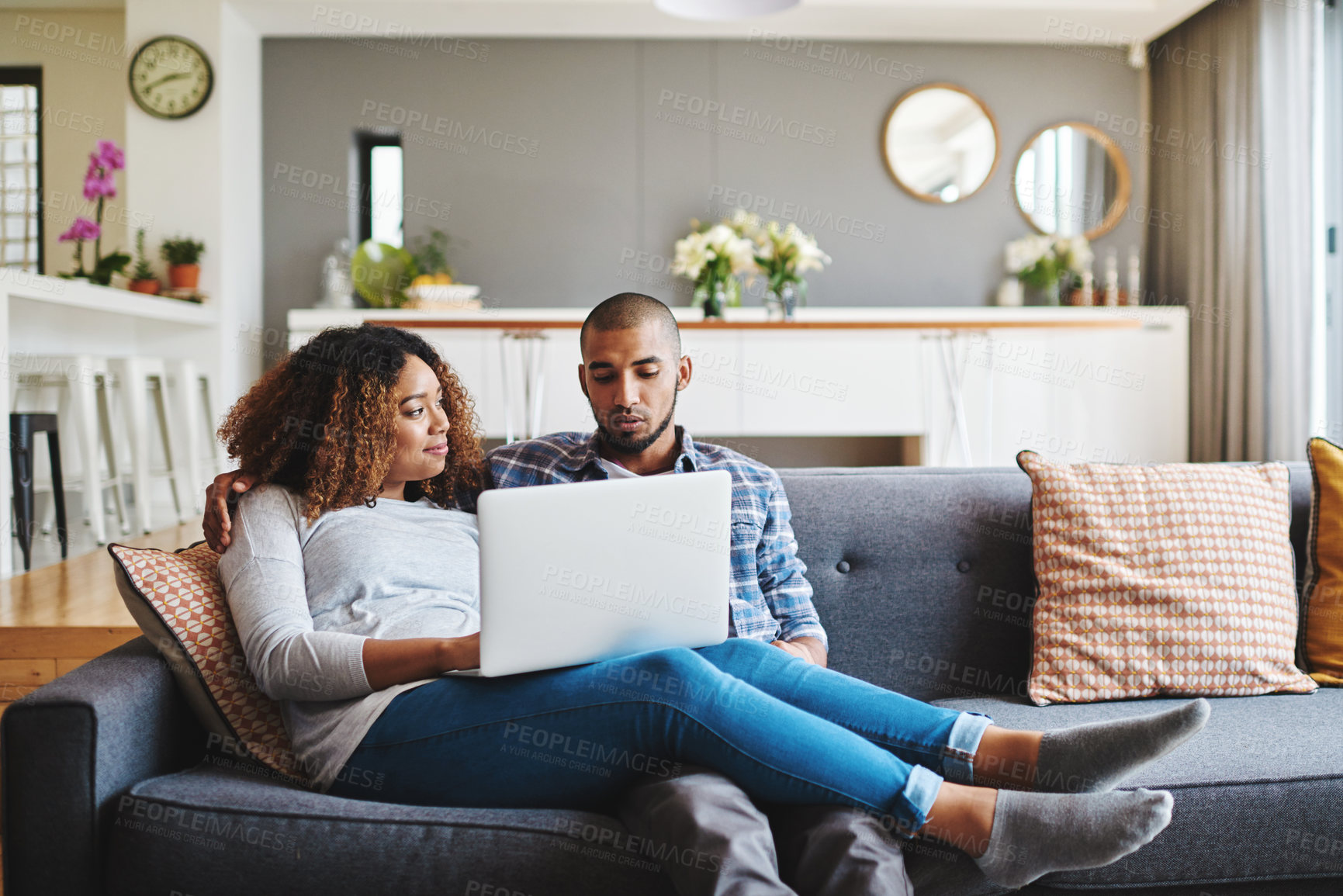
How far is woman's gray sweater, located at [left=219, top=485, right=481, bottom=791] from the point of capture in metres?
1.18

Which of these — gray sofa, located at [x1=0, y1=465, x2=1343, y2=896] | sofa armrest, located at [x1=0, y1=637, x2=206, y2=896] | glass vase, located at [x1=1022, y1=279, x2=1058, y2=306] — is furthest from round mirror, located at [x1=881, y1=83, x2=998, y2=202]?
sofa armrest, located at [x1=0, y1=637, x2=206, y2=896]

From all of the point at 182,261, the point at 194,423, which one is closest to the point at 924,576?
the point at 194,423

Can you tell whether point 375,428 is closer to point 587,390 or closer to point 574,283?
point 587,390

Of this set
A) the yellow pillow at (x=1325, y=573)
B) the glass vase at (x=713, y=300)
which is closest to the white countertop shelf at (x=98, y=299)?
the glass vase at (x=713, y=300)

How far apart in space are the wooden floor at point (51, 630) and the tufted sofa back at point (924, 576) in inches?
61.5

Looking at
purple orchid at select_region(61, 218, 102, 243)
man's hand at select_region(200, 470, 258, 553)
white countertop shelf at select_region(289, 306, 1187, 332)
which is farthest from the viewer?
white countertop shelf at select_region(289, 306, 1187, 332)

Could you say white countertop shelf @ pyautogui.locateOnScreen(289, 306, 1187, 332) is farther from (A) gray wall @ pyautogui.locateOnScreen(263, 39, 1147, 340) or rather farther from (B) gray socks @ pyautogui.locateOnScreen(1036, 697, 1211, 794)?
(B) gray socks @ pyautogui.locateOnScreen(1036, 697, 1211, 794)

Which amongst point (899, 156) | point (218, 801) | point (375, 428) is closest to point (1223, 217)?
point (899, 156)

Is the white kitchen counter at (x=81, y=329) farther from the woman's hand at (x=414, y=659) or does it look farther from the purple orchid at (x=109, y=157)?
the woman's hand at (x=414, y=659)

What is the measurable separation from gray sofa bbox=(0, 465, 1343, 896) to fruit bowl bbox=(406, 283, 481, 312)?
12.1 ft

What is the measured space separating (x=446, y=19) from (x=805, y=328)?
101 inches

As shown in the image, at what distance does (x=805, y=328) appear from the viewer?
4301 millimetres

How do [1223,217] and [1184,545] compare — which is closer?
[1184,545]

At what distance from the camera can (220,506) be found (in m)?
1.34
